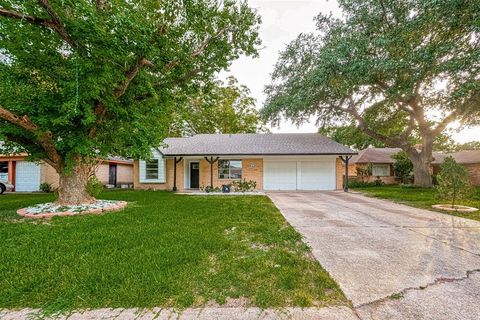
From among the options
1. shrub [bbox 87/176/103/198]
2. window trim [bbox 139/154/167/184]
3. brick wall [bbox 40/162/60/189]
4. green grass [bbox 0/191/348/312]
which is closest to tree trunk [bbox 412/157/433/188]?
green grass [bbox 0/191/348/312]

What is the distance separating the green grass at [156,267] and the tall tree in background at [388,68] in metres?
10.8

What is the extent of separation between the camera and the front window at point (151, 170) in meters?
15.8

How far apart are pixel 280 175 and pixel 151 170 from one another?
8.84 m

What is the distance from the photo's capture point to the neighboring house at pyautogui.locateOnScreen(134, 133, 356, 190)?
1509cm

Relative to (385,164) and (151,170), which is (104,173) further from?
(385,164)

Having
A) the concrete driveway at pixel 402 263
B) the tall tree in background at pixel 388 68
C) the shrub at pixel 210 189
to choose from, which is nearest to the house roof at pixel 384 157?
the tall tree in background at pixel 388 68

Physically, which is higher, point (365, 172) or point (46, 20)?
point (46, 20)

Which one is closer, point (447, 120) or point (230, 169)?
point (447, 120)

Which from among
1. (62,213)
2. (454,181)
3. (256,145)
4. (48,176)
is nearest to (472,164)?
(454,181)

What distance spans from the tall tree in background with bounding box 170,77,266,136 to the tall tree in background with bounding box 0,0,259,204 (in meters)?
18.3

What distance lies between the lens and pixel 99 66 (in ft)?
19.8

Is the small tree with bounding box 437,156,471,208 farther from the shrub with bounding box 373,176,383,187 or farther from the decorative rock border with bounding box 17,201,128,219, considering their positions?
the shrub with bounding box 373,176,383,187

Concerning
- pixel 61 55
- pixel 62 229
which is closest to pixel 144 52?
pixel 61 55

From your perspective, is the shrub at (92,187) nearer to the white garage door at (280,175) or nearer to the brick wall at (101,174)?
the brick wall at (101,174)
